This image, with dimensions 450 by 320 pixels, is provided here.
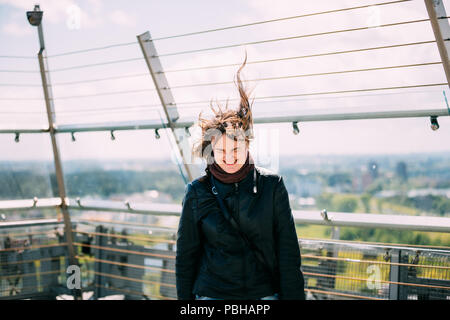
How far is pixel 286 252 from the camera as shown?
1.46m

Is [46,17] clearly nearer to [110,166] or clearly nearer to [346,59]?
[346,59]

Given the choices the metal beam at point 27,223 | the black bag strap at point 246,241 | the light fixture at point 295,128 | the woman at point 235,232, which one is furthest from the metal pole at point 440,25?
the metal beam at point 27,223

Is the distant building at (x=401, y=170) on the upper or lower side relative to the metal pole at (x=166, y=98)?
upper

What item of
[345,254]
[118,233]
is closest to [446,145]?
[345,254]

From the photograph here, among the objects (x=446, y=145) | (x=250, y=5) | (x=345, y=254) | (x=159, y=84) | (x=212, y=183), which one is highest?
(x=250, y=5)

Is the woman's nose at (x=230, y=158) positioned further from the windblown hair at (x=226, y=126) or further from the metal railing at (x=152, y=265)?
the metal railing at (x=152, y=265)

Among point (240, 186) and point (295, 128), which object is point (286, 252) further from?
point (295, 128)

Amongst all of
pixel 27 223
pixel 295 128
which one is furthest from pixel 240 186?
pixel 27 223

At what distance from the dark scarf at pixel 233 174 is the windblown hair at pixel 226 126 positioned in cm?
6

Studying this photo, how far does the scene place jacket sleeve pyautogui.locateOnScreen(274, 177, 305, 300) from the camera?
1.45 metres

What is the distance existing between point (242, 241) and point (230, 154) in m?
0.31

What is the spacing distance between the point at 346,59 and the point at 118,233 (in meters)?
2.19

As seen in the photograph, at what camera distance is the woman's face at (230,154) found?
1.49 meters

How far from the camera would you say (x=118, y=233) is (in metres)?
3.39
